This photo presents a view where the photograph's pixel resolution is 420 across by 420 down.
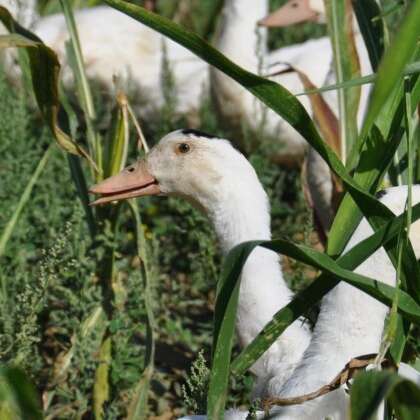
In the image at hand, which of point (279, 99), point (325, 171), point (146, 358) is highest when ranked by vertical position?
point (279, 99)

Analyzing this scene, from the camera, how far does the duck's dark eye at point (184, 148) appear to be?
3.68 meters

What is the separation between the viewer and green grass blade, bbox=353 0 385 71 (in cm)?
366

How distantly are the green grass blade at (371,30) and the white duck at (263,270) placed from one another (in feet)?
1.54

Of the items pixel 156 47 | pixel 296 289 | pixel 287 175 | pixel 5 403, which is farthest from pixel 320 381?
pixel 156 47

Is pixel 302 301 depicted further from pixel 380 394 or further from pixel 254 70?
pixel 254 70

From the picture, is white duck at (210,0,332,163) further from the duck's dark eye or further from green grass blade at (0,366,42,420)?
green grass blade at (0,366,42,420)

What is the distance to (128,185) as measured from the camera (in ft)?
12.0

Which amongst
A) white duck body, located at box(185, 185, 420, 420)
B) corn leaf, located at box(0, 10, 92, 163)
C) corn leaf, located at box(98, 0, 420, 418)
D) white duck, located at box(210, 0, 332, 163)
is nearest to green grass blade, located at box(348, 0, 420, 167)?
corn leaf, located at box(98, 0, 420, 418)

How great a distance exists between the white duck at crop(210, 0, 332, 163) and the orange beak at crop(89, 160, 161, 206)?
1.80 metres

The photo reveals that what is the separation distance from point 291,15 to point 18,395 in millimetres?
3638

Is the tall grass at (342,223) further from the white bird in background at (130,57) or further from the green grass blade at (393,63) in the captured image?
the white bird in background at (130,57)

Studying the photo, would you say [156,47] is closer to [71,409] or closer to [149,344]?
[71,409]

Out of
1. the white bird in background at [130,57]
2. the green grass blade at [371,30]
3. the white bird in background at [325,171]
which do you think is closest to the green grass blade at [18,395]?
the green grass blade at [371,30]

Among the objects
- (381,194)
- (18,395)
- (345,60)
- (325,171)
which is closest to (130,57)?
(325,171)
